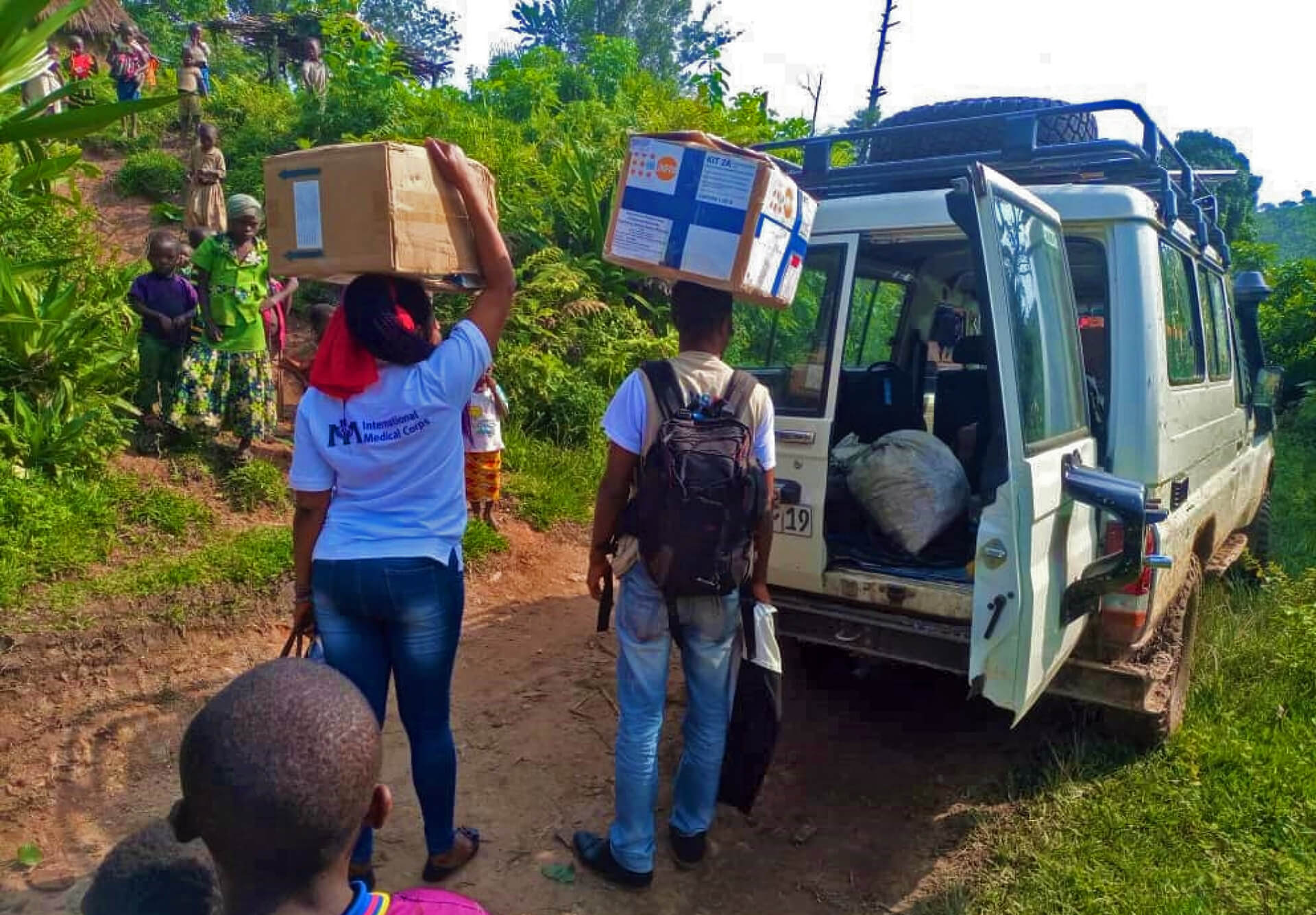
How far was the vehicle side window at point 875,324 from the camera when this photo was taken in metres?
4.77

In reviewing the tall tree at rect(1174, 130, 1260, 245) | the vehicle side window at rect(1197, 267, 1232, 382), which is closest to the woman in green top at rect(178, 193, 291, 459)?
the vehicle side window at rect(1197, 267, 1232, 382)

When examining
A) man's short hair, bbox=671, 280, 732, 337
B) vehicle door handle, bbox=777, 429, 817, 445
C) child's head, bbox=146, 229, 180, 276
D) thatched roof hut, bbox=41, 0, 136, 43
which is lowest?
vehicle door handle, bbox=777, 429, 817, 445

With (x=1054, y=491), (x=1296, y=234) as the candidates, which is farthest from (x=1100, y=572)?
(x=1296, y=234)

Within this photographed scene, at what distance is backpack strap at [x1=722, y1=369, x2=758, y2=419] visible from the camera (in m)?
2.83

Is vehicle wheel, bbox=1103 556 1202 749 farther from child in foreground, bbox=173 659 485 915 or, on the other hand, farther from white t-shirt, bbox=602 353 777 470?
child in foreground, bbox=173 659 485 915

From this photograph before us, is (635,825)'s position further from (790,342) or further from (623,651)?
(790,342)

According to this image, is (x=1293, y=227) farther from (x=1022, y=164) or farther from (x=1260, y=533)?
(x=1022, y=164)

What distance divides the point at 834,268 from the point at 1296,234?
40878mm

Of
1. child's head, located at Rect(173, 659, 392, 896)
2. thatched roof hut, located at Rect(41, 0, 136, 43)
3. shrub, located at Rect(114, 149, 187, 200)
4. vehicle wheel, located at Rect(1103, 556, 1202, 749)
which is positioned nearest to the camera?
child's head, located at Rect(173, 659, 392, 896)

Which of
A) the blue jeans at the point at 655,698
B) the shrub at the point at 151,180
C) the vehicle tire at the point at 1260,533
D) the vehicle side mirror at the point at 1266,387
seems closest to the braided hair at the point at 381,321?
the blue jeans at the point at 655,698

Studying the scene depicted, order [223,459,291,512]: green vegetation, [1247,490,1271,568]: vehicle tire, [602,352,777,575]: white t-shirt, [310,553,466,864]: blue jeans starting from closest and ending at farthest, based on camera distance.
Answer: [310,553,466,864]: blue jeans
[602,352,777,575]: white t-shirt
[223,459,291,512]: green vegetation
[1247,490,1271,568]: vehicle tire

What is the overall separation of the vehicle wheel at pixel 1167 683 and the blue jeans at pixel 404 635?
2381 mm

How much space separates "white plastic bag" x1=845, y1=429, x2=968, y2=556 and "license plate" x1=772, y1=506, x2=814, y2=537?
33 centimetres

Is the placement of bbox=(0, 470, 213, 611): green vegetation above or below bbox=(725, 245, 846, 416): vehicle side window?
below
